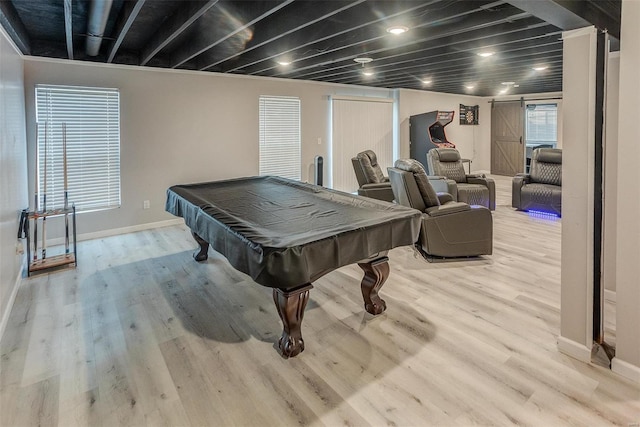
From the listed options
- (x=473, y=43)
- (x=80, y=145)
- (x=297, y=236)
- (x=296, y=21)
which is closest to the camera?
(x=297, y=236)

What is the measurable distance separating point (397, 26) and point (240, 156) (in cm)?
350

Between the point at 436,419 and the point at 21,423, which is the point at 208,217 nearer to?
the point at 21,423

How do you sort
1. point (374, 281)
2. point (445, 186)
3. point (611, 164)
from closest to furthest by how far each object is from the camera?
point (611, 164), point (374, 281), point (445, 186)

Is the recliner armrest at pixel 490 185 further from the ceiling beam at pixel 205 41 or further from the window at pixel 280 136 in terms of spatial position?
the ceiling beam at pixel 205 41

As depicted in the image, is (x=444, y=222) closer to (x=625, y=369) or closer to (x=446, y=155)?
(x=625, y=369)

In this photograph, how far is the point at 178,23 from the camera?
10.2 ft

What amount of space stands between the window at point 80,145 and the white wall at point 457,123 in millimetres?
5762

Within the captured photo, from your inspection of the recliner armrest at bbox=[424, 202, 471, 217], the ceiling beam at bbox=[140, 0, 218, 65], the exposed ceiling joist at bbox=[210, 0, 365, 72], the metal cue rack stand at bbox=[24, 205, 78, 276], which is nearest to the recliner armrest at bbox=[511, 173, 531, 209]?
the recliner armrest at bbox=[424, 202, 471, 217]

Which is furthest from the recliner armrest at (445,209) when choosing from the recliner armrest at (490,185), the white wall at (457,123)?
the white wall at (457,123)

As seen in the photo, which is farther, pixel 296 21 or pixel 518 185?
pixel 518 185

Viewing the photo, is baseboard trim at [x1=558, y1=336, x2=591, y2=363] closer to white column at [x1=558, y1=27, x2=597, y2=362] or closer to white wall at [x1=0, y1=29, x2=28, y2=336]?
white column at [x1=558, y1=27, x2=597, y2=362]

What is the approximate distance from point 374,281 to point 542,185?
447 centimetres

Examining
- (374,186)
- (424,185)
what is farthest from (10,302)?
(374,186)

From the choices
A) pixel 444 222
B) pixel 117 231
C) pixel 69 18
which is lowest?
pixel 117 231
